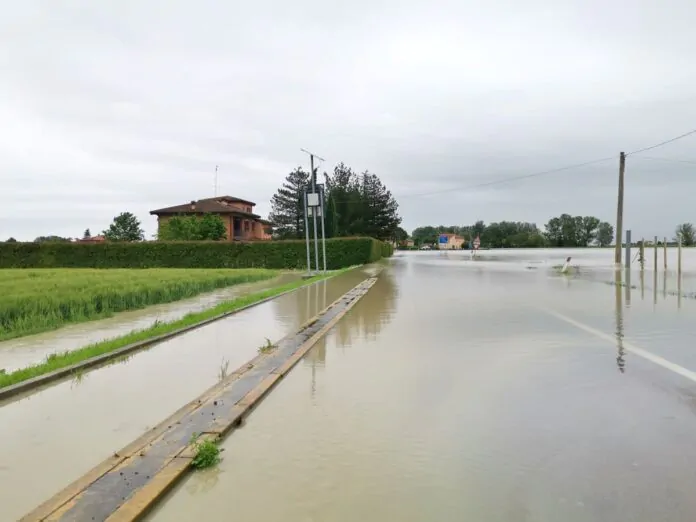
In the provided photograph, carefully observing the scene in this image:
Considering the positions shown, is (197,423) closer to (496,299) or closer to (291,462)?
(291,462)

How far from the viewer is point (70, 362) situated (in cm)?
749

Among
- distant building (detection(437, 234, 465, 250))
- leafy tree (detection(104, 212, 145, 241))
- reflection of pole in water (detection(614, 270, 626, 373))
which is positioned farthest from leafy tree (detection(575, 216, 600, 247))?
reflection of pole in water (detection(614, 270, 626, 373))

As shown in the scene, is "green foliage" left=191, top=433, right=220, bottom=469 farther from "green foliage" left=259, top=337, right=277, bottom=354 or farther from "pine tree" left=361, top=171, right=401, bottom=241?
"pine tree" left=361, top=171, right=401, bottom=241

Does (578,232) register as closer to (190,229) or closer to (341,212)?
(341,212)

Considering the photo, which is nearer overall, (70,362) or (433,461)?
(433,461)

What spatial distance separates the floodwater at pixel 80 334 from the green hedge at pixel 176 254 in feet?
74.4

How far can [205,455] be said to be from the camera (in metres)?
4.03

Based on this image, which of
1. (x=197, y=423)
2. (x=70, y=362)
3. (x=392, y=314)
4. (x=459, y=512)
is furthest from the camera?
(x=392, y=314)

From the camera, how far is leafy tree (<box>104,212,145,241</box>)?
68.4 metres

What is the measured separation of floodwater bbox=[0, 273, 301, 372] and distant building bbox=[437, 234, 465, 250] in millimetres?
146143

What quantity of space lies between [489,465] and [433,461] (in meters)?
0.39

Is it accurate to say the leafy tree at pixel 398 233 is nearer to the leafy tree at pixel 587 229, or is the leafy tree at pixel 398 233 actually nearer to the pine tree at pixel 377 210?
the pine tree at pixel 377 210

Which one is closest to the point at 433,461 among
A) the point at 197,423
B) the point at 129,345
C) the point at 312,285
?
the point at 197,423

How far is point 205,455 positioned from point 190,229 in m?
45.9
